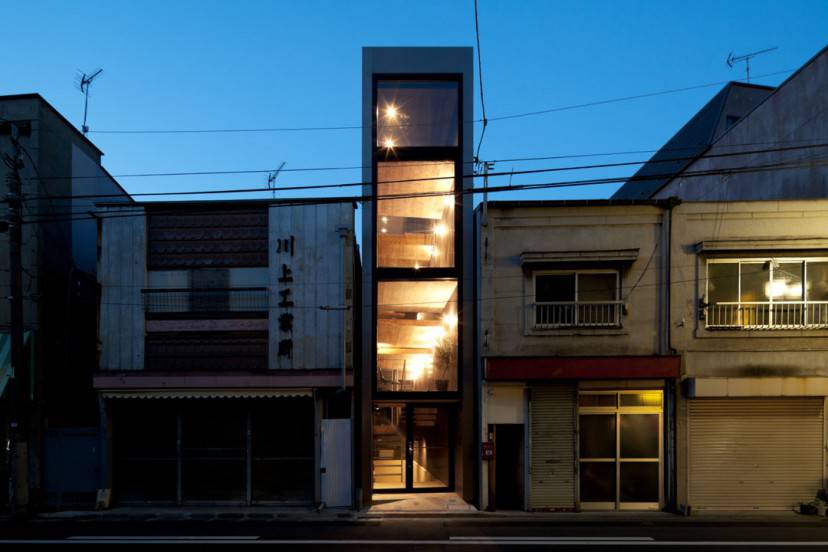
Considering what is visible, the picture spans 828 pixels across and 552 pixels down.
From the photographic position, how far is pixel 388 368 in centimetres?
1493

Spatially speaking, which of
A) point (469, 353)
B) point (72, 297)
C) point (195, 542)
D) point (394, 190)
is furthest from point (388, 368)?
point (72, 297)

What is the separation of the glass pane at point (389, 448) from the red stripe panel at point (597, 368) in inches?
151

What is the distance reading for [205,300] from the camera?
46.8 feet

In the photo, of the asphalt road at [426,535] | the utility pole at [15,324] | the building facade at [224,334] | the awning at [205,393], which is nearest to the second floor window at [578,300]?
the asphalt road at [426,535]

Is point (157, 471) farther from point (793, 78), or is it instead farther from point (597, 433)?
point (793, 78)

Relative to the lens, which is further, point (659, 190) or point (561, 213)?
point (659, 190)

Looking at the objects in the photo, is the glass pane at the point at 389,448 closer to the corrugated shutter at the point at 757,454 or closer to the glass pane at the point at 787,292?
the corrugated shutter at the point at 757,454

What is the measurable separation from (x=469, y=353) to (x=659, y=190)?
1345 centimetres

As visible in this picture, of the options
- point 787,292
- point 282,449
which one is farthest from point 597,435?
point 282,449

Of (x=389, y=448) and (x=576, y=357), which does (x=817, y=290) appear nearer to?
Result: (x=576, y=357)

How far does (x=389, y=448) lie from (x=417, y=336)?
10.9ft

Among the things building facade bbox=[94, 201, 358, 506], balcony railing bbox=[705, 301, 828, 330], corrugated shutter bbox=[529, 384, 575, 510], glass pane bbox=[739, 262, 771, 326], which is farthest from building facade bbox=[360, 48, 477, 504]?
glass pane bbox=[739, 262, 771, 326]

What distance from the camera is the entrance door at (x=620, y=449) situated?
536 inches

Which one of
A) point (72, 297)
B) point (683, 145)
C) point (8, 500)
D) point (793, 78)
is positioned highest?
point (683, 145)
